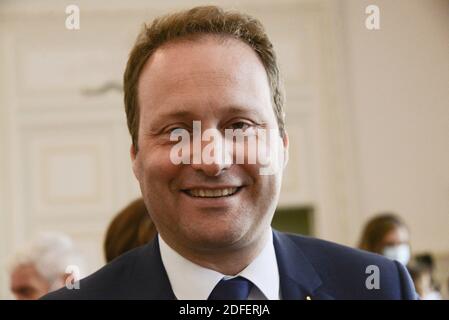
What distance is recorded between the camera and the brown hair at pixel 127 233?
93 cm

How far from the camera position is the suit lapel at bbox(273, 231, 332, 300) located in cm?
60

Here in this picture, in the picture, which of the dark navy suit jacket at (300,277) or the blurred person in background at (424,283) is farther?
the blurred person in background at (424,283)

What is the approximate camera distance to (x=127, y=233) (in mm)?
937

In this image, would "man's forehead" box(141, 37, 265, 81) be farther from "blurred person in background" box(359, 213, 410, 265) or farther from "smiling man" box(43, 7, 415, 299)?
"blurred person in background" box(359, 213, 410, 265)

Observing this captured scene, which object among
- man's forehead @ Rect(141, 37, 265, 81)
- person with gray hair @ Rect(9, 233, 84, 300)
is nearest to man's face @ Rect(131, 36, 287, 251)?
man's forehead @ Rect(141, 37, 265, 81)

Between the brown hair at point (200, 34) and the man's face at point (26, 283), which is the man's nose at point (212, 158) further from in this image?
the man's face at point (26, 283)

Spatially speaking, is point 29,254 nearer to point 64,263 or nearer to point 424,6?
point 64,263

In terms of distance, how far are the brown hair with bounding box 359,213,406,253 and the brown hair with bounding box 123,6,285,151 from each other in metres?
0.82

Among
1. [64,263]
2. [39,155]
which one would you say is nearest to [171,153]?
[64,263]

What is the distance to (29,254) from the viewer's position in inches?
50.6

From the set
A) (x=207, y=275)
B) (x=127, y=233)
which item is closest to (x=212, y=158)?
(x=207, y=275)

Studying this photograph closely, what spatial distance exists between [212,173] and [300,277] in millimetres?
136

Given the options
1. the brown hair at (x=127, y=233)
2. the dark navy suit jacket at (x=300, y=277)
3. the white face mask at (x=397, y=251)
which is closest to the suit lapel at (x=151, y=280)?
the dark navy suit jacket at (x=300, y=277)

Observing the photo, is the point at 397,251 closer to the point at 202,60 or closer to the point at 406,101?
the point at 406,101
